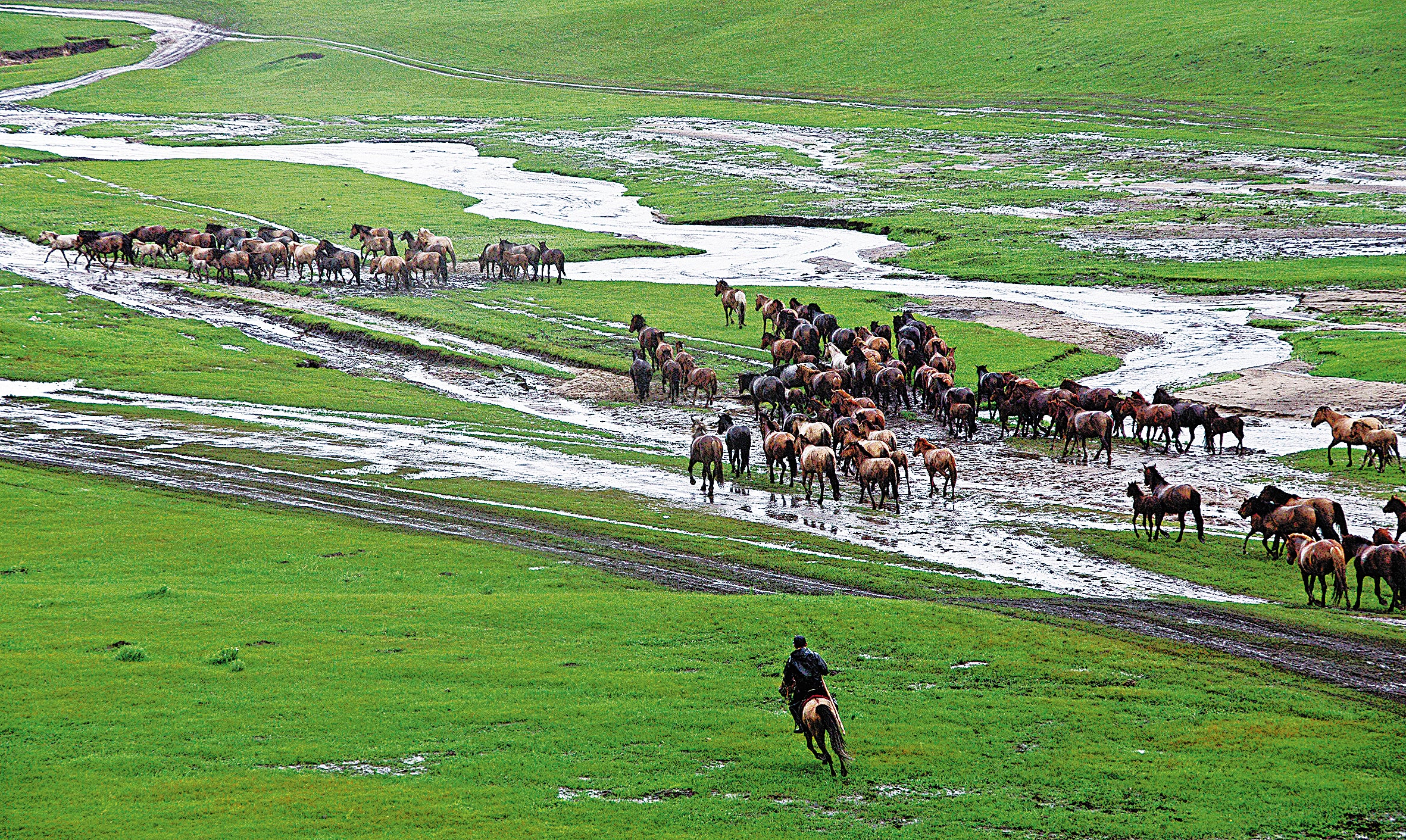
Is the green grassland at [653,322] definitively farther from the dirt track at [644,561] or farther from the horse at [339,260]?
the dirt track at [644,561]

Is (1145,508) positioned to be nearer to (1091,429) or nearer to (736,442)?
(1091,429)

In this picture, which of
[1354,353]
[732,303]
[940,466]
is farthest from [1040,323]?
[940,466]

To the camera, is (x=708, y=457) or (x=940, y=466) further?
(x=708, y=457)

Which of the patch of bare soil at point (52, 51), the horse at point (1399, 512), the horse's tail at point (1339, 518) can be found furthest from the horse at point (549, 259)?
the patch of bare soil at point (52, 51)

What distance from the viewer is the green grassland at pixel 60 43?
146750 mm

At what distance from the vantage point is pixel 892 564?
24141 mm

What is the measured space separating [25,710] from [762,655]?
31.2ft

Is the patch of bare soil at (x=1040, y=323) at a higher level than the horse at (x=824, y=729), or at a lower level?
higher

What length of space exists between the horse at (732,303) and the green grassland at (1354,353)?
62.1ft

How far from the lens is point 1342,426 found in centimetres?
3048

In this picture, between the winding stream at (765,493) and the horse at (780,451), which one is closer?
the winding stream at (765,493)

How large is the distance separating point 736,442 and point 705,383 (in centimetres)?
800

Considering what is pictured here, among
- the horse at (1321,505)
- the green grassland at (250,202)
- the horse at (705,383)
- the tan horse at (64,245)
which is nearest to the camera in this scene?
the horse at (1321,505)

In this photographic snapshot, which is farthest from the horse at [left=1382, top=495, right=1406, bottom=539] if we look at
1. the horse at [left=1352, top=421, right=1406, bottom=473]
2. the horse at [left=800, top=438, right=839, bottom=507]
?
the horse at [left=800, top=438, right=839, bottom=507]
